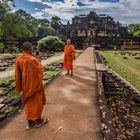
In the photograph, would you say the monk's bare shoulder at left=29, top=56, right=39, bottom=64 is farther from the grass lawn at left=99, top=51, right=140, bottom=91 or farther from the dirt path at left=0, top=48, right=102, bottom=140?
the grass lawn at left=99, top=51, right=140, bottom=91

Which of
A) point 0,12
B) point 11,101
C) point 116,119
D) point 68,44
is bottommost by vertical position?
point 116,119

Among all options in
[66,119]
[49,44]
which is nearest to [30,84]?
[66,119]

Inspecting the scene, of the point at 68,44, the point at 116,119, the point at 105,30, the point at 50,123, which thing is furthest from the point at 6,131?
the point at 105,30

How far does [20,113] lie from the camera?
587 cm

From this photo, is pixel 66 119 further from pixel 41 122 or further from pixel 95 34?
pixel 95 34

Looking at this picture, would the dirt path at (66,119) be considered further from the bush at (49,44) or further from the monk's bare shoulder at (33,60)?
the bush at (49,44)

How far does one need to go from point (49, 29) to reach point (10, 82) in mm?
75358

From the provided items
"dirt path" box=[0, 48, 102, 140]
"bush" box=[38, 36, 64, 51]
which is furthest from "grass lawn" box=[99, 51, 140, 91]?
"bush" box=[38, 36, 64, 51]

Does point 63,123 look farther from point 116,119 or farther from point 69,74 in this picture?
point 69,74

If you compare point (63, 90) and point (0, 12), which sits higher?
point (0, 12)

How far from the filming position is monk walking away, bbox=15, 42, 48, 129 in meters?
4.86

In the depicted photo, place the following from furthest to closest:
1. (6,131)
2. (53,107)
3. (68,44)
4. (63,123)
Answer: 1. (68,44)
2. (53,107)
3. (63,123)
4. (6,131)

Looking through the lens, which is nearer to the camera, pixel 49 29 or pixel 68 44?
pixel 68 44

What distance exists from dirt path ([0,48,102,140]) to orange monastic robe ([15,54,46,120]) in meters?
0.39
